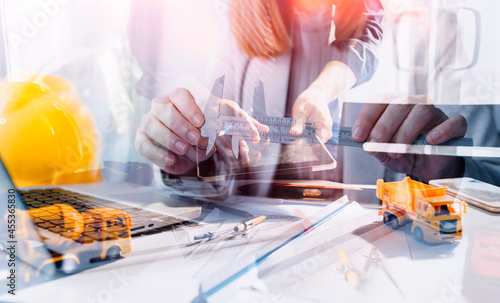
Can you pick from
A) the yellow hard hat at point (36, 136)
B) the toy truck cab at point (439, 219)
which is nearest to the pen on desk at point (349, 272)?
the toy truck cab at point (439, 219)

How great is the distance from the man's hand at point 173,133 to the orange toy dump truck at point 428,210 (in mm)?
377

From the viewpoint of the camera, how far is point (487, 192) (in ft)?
1.73

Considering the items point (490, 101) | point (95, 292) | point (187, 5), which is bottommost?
point (95, 292)

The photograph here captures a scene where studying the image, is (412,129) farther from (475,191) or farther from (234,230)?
(234,230)

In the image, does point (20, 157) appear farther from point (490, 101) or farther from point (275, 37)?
point (490, 101)

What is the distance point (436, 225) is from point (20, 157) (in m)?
0.68

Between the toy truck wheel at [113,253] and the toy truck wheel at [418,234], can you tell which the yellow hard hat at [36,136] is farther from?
the toy truck wheel at [418,234]

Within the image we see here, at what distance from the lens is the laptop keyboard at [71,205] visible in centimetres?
35

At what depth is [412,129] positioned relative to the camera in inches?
20.5

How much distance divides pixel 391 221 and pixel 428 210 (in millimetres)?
76

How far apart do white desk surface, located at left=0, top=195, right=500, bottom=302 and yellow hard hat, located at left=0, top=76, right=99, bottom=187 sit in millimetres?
356

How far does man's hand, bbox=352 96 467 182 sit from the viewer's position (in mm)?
509

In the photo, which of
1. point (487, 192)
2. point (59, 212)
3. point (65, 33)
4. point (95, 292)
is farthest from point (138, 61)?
point (487, 192)

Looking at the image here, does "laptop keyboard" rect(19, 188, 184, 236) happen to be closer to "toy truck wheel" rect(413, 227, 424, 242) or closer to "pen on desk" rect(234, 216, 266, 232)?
"pen on desk" rect(234, 216, 266, 232)
